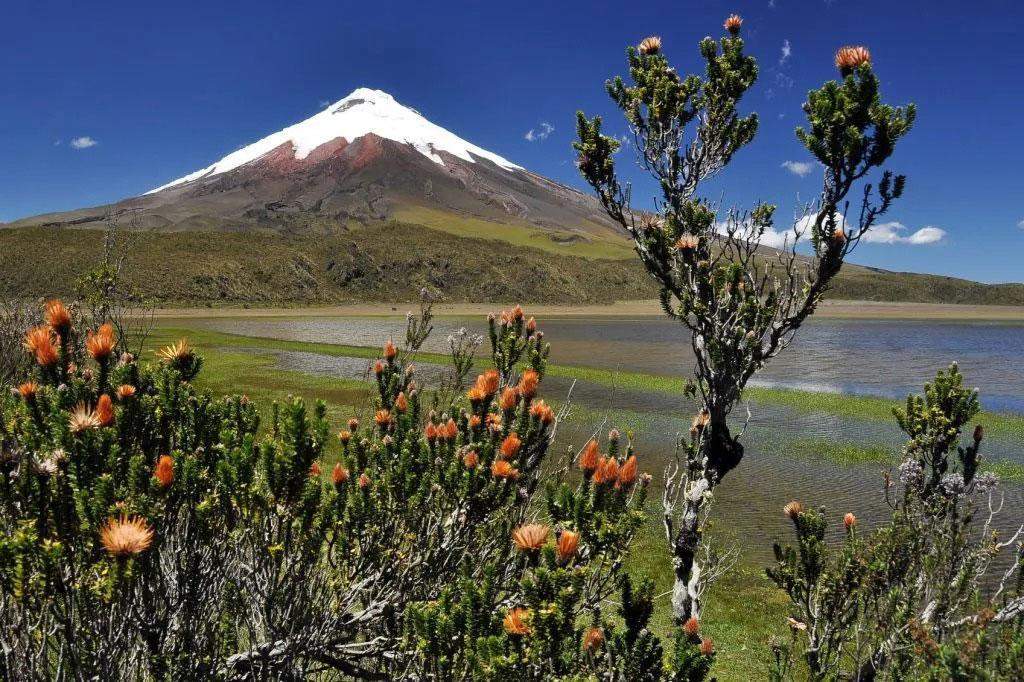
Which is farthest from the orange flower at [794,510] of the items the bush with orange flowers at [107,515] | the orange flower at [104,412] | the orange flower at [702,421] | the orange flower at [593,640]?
the orange flower at [104,412]

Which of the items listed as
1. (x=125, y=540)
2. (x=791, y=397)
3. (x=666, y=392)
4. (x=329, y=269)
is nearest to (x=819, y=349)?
(x=791, y=397)

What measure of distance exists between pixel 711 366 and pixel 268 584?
3.90m

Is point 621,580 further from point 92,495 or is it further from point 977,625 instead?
point 92,495

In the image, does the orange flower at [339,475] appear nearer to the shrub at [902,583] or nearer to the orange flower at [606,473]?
the orange flower at [606,473]

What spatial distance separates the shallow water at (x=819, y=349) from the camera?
31953 millimetres

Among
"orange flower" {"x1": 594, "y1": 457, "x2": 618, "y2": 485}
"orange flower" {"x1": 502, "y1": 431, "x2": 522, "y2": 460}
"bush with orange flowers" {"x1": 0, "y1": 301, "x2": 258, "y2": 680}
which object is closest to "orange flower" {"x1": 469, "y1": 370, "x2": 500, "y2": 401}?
"orange flower" {"x1": 502, "y1": 431, "x2": 522, "y2": 460}

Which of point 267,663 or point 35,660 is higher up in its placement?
point 35,660

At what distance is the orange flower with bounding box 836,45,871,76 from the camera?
4398 millimetres

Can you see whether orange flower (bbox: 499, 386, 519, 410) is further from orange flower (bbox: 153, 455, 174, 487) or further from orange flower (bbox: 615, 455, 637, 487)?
orange flower (bbox: 153, 455, 174, 487)

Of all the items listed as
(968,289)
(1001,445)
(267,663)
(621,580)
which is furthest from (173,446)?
(968,289)

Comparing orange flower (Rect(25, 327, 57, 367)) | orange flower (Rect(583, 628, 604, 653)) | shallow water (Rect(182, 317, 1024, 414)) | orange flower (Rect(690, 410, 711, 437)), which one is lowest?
shallow water (Rect(182, 317, 1024, 414))

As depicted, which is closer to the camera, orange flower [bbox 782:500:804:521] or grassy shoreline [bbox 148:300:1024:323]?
orange flower [bbox 782:500:804:521]

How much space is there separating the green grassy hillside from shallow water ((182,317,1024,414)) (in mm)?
18340

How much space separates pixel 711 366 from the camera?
541 centimetres
